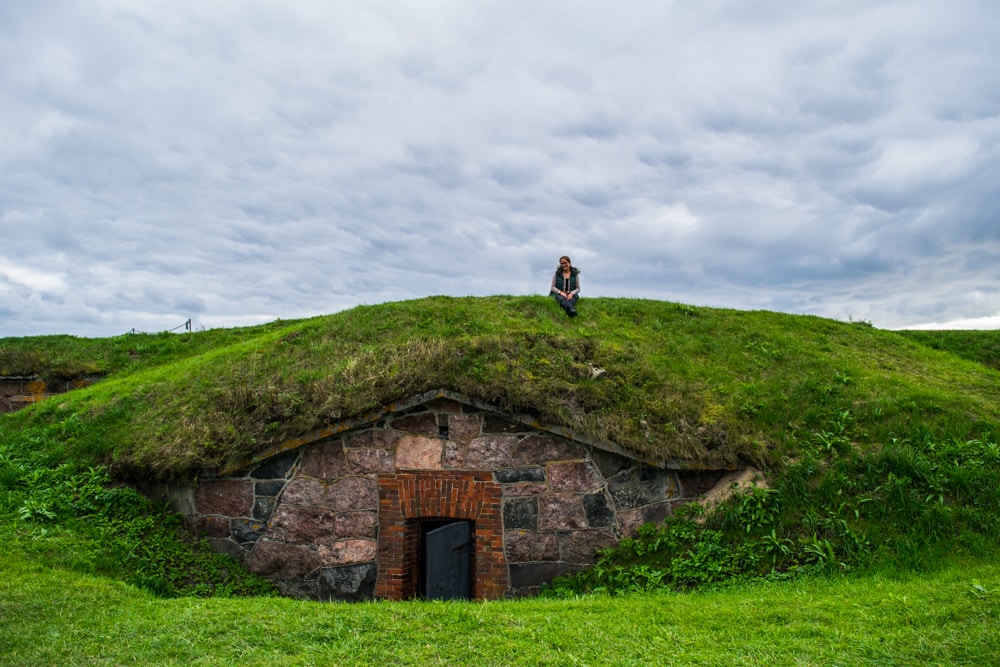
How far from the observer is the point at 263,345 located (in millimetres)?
11625

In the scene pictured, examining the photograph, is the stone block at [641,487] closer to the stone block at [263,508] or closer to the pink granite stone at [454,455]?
the pink granite stone at [454,455]

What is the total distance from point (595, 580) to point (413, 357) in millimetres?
3970

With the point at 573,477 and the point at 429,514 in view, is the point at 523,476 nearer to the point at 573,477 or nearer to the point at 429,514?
the point at 573,477

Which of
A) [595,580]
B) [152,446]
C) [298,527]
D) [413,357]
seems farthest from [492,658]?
[152,446]

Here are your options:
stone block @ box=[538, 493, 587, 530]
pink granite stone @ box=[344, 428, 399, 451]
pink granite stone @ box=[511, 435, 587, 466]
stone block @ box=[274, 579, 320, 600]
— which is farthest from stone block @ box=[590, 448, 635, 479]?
stone block @ box=[274, 579, 320, 600]

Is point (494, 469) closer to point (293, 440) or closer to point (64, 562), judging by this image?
point (293, 440)

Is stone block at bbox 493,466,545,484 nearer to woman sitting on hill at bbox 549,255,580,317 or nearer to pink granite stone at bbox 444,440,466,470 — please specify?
pink granite stone at bbox 444,440,466,470

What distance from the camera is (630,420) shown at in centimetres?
870

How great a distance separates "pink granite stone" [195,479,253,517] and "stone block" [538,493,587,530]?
13.1 ft

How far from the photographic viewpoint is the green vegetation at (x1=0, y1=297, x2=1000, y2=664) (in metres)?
5.47

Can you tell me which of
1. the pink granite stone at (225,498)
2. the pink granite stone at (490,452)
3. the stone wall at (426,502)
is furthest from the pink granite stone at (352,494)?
the pink granite stone at (490,452)

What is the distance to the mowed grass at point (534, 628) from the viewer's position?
507 cm

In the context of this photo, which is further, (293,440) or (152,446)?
(152,446)

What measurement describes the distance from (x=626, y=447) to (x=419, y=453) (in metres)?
2.73
